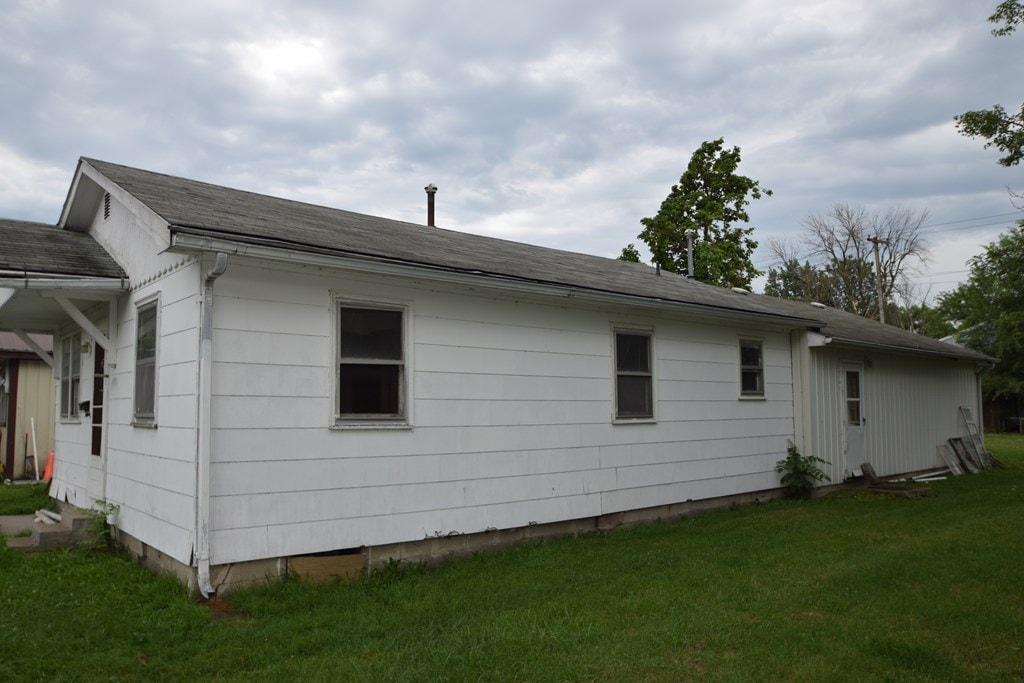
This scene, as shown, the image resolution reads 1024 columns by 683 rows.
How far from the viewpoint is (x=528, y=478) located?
26.7 ft

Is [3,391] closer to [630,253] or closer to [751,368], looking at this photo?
[751,368]

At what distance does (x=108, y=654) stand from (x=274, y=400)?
2.24m

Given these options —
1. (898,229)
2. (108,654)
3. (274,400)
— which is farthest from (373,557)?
(898,229)

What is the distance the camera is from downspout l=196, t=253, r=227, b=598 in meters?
5.82

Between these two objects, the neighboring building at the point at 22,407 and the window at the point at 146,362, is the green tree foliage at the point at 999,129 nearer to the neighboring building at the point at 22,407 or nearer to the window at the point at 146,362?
the window at the point at 146,362

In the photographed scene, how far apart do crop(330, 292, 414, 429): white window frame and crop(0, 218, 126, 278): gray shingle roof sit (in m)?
2.83

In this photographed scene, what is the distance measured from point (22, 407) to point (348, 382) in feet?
40.3

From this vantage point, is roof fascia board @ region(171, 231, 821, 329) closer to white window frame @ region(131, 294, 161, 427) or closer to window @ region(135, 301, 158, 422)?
white window frame @ region(131, 294, 161, 427)

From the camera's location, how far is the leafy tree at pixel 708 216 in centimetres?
2934

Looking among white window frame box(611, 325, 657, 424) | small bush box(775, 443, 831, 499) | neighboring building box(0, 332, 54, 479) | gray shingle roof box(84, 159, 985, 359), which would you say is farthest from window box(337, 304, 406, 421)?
neighboring building box(0, 332, 54, 479)

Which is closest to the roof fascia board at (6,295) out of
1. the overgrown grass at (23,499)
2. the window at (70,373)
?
the window at (70,373)

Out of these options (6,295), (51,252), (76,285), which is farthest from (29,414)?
(76,285)

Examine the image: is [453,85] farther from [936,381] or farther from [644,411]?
[936,381]

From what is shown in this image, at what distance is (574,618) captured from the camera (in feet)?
17.6
